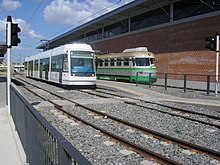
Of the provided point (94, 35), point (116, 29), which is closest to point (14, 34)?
point (116, 29)

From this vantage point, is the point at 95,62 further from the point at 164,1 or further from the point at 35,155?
the point at 35,155

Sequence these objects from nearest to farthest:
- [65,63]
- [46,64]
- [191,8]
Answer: [65,63] → [191,8] → [46,64]

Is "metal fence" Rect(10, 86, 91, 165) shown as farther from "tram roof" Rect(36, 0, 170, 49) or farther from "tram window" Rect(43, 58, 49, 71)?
"tram roof" Rect(36, 0, 170, 49)

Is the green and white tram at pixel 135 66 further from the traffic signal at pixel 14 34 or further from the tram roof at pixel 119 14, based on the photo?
the traffic signal at pixel 14 34

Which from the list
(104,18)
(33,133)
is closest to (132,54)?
(104,18)

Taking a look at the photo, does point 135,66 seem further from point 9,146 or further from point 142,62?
point 9,146

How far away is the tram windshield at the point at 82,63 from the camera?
2252 cm

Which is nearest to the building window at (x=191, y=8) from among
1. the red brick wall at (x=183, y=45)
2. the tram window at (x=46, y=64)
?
the red brick wall at (x=183, y=45)

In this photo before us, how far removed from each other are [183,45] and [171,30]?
2302 millimetres

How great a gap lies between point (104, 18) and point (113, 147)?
111 ft

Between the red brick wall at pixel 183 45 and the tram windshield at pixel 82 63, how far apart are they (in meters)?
8.62

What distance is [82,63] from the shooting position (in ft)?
75.4

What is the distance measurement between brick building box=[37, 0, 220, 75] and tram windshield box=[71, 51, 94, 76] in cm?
869

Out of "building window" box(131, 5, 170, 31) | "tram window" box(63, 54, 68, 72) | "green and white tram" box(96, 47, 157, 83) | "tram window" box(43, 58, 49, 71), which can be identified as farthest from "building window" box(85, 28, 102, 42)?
"tram window" box(63, 54, 68, 72)
